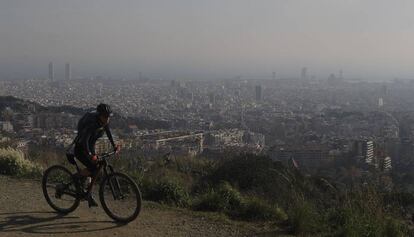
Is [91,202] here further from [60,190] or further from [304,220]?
[304,220]

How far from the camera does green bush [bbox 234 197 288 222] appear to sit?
242 inches

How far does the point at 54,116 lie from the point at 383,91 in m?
64.0

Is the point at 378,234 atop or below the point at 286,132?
atop

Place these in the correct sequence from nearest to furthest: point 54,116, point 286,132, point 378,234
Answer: point 378,234 → point 54,116 → point 286,132

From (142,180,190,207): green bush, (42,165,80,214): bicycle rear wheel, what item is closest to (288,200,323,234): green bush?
(142,180,190,207): green bush

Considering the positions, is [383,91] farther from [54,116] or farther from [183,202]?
[183,202]

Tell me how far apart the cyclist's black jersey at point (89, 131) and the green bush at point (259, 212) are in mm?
1848

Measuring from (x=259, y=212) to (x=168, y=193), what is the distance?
1.33 meters

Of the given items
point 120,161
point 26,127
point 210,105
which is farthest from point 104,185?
point 210,105

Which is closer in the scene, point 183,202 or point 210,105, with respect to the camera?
point 183,202

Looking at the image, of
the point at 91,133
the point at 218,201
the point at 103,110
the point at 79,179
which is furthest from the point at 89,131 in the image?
the point at 218,201

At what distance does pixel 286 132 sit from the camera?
132 ft

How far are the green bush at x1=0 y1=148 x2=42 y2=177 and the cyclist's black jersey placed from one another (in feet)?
10.1

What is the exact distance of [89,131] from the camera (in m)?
5.70
